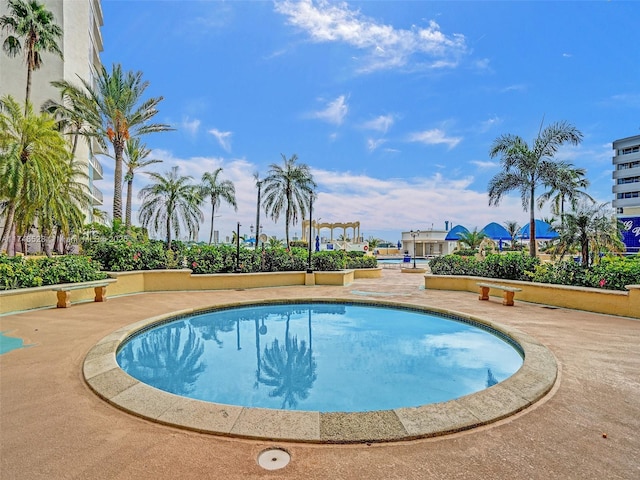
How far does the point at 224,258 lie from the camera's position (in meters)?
13.9

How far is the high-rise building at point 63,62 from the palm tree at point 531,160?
2611 centimetres

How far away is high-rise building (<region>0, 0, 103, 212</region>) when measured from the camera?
24.2 meters

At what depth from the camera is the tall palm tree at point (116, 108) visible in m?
18.3

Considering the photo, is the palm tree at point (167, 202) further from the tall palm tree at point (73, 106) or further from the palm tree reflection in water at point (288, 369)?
the palm tree reflection in water at point (288, 369)

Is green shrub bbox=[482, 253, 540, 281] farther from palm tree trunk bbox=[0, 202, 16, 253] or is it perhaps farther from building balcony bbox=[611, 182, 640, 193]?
building balcony bbox=[611, 182, 640, 193]

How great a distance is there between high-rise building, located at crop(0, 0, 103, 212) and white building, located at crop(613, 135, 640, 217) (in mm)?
72697

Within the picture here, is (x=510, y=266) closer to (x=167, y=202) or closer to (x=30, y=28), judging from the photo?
(x=167, y=202)

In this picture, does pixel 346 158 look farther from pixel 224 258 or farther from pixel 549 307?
pixel 549 307

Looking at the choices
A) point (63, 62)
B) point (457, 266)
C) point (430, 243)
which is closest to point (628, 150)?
point (430, 243)

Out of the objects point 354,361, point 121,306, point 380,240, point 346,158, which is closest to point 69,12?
point 346,158

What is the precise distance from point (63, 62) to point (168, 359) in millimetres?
29381

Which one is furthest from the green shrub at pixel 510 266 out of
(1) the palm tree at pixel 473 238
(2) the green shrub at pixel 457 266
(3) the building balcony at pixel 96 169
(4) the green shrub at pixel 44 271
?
(3) the building balcony at pixel 96 169

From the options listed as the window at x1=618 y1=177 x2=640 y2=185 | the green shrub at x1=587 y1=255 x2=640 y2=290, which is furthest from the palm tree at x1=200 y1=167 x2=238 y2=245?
the window at x1=618 y1=177 x2=640 y2=185

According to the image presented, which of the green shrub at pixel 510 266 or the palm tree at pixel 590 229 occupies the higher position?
the palm tree at pixel 590 229
